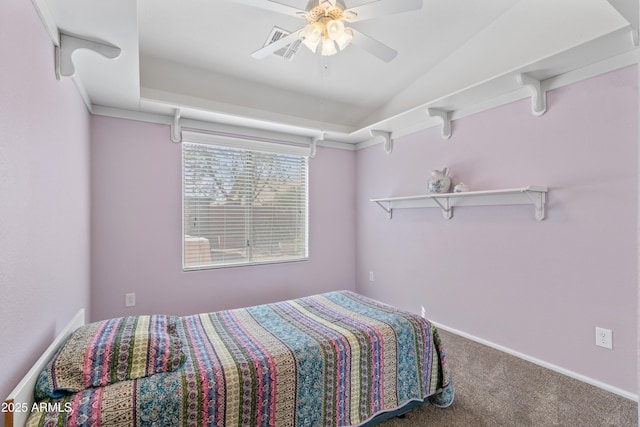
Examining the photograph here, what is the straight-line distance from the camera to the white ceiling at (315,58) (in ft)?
6.10

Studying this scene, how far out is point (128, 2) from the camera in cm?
142

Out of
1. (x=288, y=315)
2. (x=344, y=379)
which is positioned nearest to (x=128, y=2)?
(x=288, y=315)

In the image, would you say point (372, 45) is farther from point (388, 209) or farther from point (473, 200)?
point (388, 209)

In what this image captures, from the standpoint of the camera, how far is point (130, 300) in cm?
281

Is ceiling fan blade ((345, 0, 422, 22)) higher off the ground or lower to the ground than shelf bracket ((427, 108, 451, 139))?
higher

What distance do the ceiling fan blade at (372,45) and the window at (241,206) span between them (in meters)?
1.96

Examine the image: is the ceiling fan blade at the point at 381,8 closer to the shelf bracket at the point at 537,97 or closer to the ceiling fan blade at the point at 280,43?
the ceiling fan blade at the point at 280,43

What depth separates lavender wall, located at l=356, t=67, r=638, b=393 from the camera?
1.94m

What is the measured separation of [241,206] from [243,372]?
2225mm

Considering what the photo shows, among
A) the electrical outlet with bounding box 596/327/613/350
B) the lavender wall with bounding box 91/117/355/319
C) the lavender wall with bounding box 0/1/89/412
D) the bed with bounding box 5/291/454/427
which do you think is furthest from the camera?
the lavender wall with bounding box 91/117/355/319

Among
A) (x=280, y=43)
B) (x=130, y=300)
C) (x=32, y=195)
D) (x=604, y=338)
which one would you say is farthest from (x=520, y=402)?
(x=130, y=300)

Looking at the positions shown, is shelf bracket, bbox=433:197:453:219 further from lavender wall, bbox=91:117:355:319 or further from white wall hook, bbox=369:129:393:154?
lavender wall, bbox=91:117:355:319

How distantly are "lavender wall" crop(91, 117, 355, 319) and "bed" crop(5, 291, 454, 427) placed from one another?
1.11 metres

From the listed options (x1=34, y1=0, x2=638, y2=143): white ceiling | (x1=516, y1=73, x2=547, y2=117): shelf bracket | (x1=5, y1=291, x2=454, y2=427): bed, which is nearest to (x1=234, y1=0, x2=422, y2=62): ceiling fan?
(x1=34, y1=0, x2=638, y2=143): white ceiling
